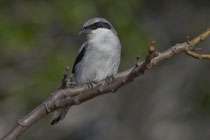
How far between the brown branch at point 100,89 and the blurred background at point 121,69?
3983mm

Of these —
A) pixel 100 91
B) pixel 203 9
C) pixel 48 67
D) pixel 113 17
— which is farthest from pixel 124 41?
pixel 100 91

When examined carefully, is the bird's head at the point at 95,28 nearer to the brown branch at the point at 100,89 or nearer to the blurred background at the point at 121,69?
the blurred background at the point at 121,69

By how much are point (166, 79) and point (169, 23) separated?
3.57ft

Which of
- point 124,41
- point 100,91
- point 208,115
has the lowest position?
point 100,91

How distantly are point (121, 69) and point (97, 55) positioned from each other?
3.25 metres

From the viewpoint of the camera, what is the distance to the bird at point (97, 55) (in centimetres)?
493

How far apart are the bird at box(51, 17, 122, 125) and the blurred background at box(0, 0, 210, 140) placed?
1714 mm

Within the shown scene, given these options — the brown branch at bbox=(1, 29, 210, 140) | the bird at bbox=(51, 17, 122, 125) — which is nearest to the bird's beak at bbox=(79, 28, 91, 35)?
the bird at bbox=(51, 17, 122, 125)

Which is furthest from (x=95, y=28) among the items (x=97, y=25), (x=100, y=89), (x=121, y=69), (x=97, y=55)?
(x=121, y=69)

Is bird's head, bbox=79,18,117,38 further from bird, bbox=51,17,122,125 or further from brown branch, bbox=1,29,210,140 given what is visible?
brown branch, bbox=1,29,210,140

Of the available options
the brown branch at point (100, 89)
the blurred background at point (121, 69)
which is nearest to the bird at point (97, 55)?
the blurred background at point (121, 69)

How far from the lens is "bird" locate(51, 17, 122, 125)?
194 inches

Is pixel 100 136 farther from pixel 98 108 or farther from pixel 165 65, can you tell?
pixel 165 65

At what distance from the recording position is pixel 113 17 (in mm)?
7195
